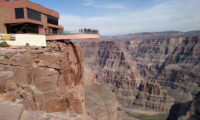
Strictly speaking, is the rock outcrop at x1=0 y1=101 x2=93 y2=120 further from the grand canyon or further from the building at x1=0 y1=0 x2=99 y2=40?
the building at x1=0 y1=0 x2=99 y2=40

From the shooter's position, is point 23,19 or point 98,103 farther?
point 98,103

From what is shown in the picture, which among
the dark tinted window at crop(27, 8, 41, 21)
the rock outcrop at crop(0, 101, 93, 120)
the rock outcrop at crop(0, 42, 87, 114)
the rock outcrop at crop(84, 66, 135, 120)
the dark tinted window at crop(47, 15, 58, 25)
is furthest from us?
the rock outcrop at crop(84, 66, 135, 120)

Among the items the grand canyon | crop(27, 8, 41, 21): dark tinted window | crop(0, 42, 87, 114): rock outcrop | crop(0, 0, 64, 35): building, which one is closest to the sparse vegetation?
the grand canyon

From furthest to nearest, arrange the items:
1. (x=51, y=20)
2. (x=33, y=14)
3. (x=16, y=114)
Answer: (x=51, y=20), (x=33, y=14), (x=16, y=114)

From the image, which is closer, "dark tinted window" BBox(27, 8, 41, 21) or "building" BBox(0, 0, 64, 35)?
"building" BBox(0, 0, 64, 35)

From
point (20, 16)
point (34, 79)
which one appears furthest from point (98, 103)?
point (34, 79)

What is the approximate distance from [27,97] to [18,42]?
945 centimetres

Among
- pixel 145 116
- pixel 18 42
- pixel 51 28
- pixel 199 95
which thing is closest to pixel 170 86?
pixel 145 116

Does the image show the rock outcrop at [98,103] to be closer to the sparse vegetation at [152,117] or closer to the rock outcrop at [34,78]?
the rock outcrop at [34,78]

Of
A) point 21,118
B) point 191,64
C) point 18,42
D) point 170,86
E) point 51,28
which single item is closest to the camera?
point 21,118

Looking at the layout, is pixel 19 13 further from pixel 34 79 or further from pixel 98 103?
pixel 98 103

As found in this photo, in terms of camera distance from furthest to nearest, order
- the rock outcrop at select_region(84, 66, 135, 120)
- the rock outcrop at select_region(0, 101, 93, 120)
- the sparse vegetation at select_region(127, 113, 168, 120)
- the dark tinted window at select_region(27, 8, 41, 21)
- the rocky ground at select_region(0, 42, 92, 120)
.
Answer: the sparse vegetation at select_region(127, 113, 168, 120)
the rock outcrop at select_region(84, 66, 135, 120)
the dark tinted window at select_region(27, 8, 41, 21)
the rocky ground at select_region(0, 42, 92, 120)
the rock outcrop at select_region(0, 101, 93, 120)

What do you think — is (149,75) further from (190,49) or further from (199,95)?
(199,95)

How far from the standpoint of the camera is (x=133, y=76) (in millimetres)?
159125
